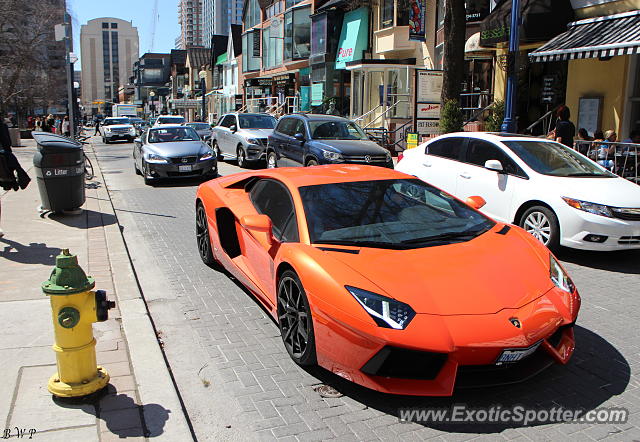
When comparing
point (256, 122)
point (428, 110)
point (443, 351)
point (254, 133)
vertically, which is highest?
point (428, 110)

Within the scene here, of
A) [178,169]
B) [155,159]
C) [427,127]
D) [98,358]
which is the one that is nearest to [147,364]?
[98,358]

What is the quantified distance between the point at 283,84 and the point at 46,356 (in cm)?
4027

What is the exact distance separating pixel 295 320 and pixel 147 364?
112cm

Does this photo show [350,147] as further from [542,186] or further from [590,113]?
[590,113]

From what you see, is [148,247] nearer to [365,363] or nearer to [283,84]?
[365,363]

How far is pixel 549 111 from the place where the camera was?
16516mm

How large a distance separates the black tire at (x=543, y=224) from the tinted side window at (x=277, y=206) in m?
3.79

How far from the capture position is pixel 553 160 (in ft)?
26.1

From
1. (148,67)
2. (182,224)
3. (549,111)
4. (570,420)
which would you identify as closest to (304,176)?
(570,420)

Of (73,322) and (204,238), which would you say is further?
(204,238)

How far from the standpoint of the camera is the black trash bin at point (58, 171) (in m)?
9.20

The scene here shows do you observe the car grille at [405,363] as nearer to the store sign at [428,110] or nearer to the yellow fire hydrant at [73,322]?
the yellow fire hydrant at [73,322]

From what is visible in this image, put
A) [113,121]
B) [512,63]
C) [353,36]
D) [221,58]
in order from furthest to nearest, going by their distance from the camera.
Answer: [221,58]
[113,121]
[353,36]
[512,63]

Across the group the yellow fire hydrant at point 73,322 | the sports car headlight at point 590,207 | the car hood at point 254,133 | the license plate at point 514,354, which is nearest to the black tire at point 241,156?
the car hood at point 254,133
